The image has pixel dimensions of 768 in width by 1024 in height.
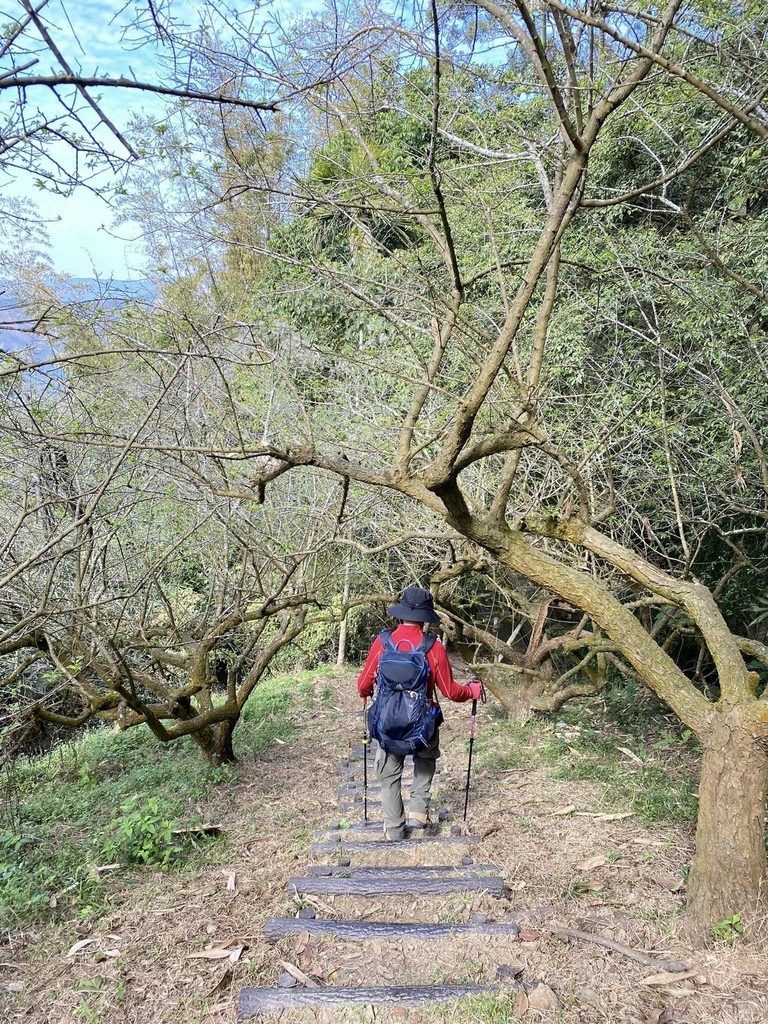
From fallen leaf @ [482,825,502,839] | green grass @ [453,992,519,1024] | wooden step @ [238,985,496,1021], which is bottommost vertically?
fallen leaf @ [482,825,502,839]

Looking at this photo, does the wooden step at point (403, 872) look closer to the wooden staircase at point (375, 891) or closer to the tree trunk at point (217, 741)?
the wooden staircase at point (375, 891)

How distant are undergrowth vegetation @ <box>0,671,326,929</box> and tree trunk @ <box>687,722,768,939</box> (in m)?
3.57

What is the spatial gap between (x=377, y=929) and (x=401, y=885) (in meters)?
0.46

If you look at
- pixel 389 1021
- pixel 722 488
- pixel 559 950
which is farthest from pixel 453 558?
pixel 389 1021

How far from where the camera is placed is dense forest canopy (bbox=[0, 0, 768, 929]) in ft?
10.5

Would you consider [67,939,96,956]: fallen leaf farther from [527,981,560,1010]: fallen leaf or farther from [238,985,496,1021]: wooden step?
[527,981,560,1010]: fallen leaf

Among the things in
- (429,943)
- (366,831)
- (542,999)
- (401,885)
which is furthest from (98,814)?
(542,999)

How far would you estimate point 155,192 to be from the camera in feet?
15.0

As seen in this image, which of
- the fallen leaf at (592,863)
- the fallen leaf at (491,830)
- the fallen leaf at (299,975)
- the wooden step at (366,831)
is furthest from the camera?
the wooden step at (366,831)

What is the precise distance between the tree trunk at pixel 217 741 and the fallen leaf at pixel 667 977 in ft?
15.5

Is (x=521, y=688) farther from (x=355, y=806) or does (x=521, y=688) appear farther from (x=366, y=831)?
(x=366, y=831)

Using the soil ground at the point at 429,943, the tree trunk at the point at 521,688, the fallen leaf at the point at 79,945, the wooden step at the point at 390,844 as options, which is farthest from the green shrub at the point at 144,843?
the tree trunk at the point at 521,688

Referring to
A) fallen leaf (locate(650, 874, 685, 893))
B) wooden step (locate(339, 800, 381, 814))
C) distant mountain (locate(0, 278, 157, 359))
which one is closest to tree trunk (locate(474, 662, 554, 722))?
wooden step (locate(339, 800, 381, 814))

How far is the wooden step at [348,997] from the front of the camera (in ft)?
8.95
